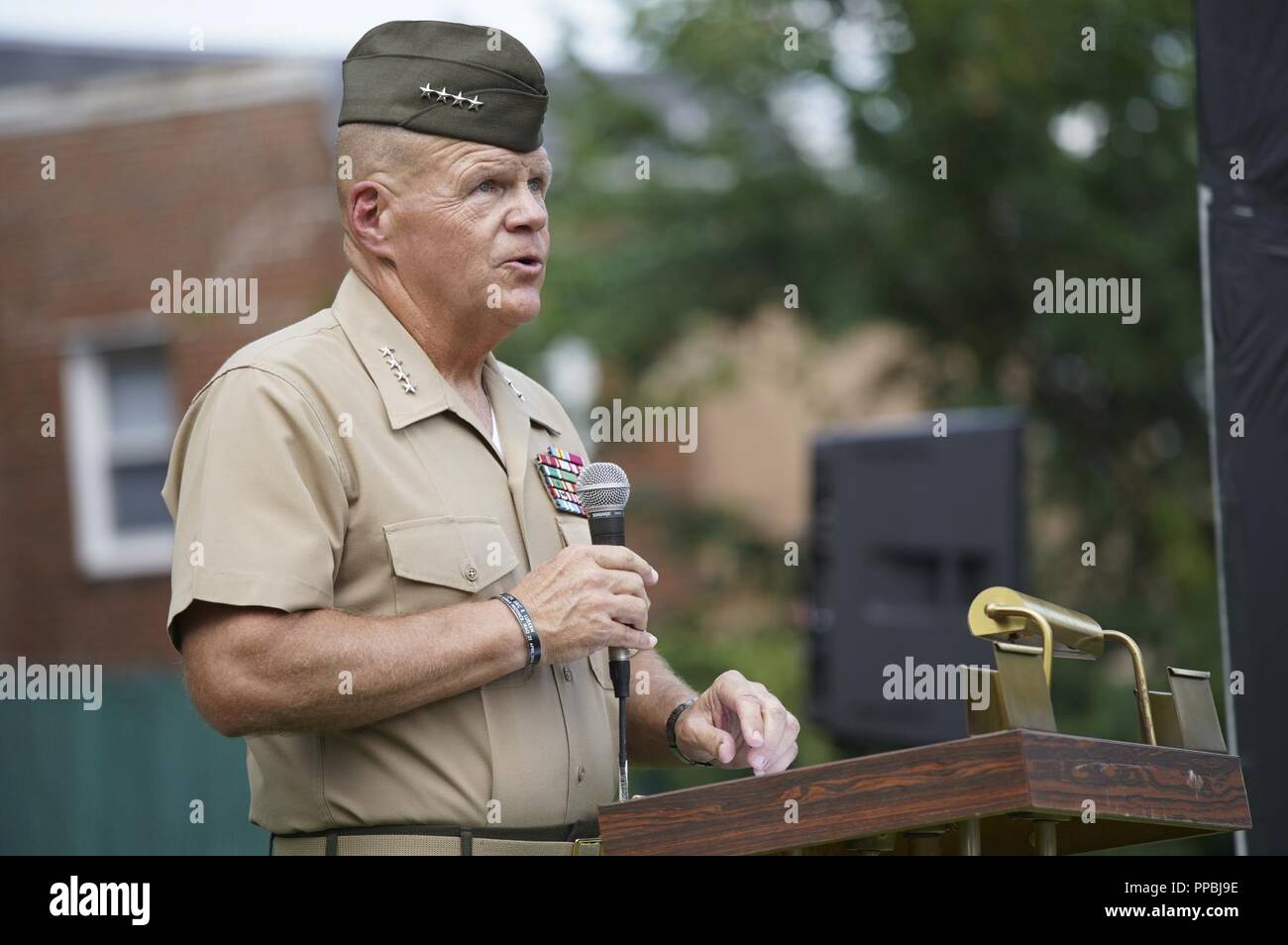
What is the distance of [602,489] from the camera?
279cm

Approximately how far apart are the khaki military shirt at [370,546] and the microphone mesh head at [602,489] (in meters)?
0.13

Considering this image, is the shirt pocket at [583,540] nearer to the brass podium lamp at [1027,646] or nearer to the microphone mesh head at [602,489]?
the microphone mesh head at [602,489]

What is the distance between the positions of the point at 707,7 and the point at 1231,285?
6.87 meters

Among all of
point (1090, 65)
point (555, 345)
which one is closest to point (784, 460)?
point (555, 345)

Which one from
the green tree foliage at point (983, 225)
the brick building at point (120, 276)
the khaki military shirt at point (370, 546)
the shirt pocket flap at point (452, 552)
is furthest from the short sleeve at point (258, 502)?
the brick building at point (120, 276)

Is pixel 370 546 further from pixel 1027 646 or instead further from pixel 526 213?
pixel 1027 646

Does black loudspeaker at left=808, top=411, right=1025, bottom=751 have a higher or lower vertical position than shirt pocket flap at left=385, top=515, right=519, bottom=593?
higher

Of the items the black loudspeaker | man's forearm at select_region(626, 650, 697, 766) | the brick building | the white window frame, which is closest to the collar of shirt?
man's forearm at select_region(626, 650, 697, 766)

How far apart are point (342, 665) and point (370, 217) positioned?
89 centimetres

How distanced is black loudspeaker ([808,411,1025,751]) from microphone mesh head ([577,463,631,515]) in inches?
173

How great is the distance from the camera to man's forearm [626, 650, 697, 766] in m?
3.04

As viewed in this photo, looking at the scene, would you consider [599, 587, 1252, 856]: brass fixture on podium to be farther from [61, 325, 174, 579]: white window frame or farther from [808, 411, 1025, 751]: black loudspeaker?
[61, 325, 174, 579]: white window frame

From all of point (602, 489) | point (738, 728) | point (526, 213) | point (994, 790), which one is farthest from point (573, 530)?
point (994, 790)

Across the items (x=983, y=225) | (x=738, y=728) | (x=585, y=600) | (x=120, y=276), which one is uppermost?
(x=120, y=276)
